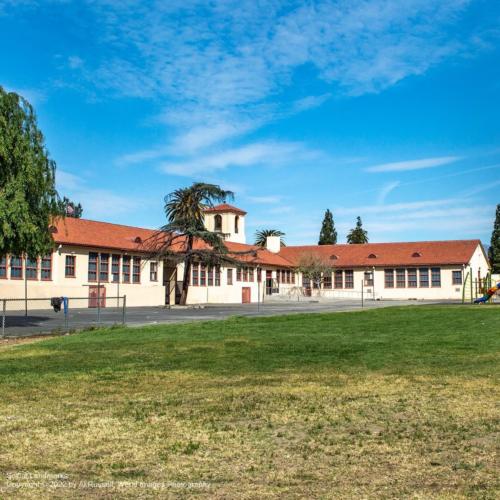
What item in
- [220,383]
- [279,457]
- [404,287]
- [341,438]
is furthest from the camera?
[404,287]

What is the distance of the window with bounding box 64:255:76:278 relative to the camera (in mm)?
50812

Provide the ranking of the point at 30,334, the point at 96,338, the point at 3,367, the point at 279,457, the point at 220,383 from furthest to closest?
the point at 30,334 < the point at 96,338 < the point at 3,367 < the point at 220,383 < the point at 279,457

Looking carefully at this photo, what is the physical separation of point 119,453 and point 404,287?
77544 mm

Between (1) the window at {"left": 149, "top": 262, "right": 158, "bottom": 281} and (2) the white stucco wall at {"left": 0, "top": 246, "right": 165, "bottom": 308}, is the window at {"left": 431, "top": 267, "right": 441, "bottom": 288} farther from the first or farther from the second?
(1) the window at {"left": 149, "top": 262, "right": 158, "bottom": 281}

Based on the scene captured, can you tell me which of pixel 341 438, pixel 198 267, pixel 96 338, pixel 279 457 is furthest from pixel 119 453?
pixel 198 267

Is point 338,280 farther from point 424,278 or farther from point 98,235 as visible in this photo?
point 98,235

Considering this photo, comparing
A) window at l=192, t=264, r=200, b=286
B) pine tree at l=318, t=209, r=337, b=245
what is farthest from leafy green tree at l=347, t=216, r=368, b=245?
window at l=192, t=264, r=200, b=286

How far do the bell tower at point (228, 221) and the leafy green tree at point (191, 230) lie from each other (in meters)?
24.2

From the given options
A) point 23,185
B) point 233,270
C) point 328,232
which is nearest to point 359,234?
point 328,232

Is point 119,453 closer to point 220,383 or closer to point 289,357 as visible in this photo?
point 220,383

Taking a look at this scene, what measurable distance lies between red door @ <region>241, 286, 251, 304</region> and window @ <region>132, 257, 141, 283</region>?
16656 millimetres

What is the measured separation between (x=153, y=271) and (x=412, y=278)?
35519mm

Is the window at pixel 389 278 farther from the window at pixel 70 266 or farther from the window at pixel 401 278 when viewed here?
the window at pixel 70 266

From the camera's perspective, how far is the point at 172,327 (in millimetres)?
25250
